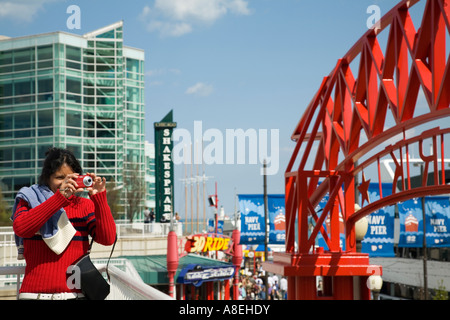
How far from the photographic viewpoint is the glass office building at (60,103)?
40.1 meters

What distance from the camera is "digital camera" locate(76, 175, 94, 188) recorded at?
10.8ft

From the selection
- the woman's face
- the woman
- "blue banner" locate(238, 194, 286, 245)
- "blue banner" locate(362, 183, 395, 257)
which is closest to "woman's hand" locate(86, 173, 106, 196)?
the woman

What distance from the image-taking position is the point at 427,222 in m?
25.3

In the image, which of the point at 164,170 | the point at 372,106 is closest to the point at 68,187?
the point at 372,106

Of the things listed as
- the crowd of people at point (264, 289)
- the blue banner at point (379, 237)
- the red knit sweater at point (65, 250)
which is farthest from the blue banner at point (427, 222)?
the red knit sweater at point (65, 250)

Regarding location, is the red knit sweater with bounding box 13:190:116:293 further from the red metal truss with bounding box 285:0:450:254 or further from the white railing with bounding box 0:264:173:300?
the red metal truss with bounding box 285:0:450:254

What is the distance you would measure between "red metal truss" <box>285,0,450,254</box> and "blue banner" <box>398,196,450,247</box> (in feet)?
30.0

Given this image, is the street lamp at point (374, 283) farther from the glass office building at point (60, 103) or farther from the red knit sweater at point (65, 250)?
the glass office building at point (60, 103)

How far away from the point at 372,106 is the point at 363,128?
592 mm

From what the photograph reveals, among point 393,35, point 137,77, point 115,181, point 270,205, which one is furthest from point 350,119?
point 137,77

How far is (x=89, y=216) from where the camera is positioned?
141 inches
